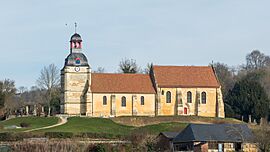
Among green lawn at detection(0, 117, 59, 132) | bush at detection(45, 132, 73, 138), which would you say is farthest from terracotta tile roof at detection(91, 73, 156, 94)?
bush at detection(45, 132, 73, 138)

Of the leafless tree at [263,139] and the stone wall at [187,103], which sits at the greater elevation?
the stone wall at [187,103]

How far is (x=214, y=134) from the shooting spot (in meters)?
56.5

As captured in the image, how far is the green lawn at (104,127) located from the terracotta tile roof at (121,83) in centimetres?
538

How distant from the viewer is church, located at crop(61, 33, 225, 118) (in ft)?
247

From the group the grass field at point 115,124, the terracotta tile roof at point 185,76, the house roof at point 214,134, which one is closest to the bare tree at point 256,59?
the terracotta tile roof at point 185,76

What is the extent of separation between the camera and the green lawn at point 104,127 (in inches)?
2574

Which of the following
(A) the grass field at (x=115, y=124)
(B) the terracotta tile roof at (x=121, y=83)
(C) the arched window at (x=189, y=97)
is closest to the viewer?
(A) the grass field at (x=115, y=124)

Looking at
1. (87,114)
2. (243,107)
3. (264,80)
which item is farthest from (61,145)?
(264,80)

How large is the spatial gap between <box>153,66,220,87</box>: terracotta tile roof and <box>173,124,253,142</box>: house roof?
778 inches

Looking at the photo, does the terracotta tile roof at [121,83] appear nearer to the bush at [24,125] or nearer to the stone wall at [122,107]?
the stone wall at [122,107]

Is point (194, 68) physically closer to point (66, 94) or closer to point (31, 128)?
point (66, 94)

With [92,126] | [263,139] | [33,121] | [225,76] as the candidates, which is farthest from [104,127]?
[225,76]

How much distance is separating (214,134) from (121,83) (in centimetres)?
2238

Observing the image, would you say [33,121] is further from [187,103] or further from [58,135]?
[187,103]
